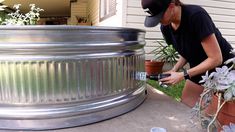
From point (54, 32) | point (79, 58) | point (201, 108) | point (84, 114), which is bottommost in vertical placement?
point (84, 114)

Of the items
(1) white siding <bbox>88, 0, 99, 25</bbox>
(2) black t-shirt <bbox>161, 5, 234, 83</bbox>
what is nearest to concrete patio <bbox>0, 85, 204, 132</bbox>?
(2) black t-shirt <bbox>161, 5, 234, 83</bbox>

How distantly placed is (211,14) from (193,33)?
3.97 metres

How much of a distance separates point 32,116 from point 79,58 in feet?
1.01

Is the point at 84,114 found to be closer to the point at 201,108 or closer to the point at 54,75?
the point at 54,75

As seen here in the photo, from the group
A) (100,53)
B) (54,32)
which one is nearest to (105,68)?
(100,53)

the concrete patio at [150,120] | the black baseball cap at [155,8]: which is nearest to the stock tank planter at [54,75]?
the concrete patio at [150,120]

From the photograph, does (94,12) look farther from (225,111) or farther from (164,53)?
(225,111)

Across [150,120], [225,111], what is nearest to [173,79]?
[150,120]

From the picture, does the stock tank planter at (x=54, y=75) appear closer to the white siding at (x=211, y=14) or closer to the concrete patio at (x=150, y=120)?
the concrete patio at (x=150, y=120)

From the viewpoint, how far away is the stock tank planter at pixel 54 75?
3.49ft

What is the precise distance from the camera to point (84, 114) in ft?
3.90

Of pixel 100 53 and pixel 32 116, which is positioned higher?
pixel 100 53

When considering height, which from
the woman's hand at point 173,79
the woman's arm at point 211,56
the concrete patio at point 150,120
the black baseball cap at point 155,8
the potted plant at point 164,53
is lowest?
the potted plant at point 164,53

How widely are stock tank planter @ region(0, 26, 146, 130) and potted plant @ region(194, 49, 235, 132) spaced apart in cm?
48
